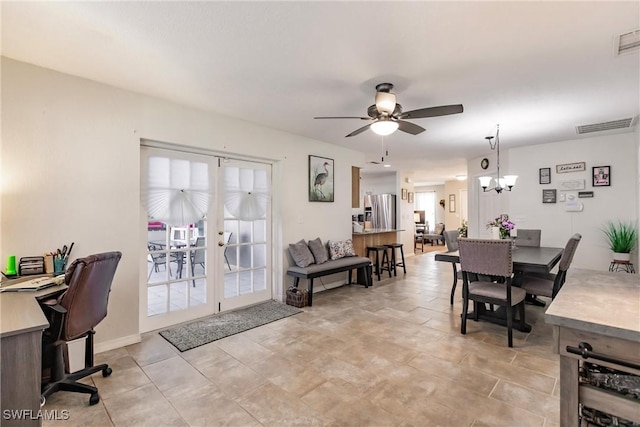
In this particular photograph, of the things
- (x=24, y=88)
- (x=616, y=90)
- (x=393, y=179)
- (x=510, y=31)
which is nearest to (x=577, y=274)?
(x=510, y=31)

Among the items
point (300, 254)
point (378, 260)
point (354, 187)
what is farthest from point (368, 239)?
point (300, 254)

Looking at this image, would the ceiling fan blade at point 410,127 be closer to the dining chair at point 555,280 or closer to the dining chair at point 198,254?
the dining chair at point 555,280

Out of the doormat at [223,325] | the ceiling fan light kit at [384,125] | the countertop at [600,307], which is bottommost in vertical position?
the doormat at [223,325]

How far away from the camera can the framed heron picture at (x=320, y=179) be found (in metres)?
4.88

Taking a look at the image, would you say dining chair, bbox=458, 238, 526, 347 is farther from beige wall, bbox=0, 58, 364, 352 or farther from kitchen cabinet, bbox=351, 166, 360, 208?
beige wall, bbox=0, 58, 364, 352

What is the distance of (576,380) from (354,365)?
64.4 inches

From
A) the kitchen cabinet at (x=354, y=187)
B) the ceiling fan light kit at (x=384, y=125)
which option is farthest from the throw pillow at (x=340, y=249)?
the ceiling fan light kit at (x=384, y=125)

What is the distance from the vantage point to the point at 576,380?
1.21 metres

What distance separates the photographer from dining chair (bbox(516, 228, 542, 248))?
4.63 metres

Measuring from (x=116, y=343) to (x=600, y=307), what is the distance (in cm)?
364

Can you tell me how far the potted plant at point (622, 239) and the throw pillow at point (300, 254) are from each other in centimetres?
470

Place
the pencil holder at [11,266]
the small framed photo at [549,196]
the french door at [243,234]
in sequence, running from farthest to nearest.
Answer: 1. the small framed photo at [549,196]
2. the french door at [243,234]
3. the pencil holder at [11,266]

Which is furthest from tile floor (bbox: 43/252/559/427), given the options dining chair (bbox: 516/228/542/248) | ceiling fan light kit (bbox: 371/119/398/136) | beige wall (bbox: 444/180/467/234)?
beige wall (bbox: 444/180/467/234)

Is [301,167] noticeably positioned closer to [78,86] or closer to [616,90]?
[78,86]
